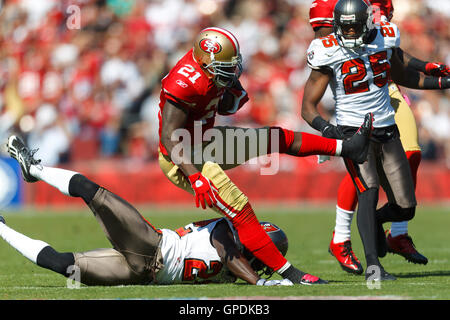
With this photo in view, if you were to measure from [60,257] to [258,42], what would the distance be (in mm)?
10078

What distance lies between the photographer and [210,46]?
572 cm

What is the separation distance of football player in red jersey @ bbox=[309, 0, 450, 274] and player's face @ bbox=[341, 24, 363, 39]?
71cm

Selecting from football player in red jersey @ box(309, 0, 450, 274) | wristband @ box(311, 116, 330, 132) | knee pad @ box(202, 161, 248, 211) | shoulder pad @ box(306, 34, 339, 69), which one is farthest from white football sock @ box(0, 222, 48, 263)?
football player in red jersey @ box(309, 0, 450, 274)

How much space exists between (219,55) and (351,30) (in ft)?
3.11

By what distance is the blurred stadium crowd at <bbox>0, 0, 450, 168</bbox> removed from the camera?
1405 cm

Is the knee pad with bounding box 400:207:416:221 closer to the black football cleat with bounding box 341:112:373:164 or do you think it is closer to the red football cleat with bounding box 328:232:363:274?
the red football cleat with bounding box 328:232:363:274

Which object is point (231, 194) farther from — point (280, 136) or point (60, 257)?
point (60, 257)

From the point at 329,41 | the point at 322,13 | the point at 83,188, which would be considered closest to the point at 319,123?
the point at 329,41

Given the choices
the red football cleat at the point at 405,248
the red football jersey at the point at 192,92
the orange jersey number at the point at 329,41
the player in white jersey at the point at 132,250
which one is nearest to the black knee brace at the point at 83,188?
the player in white jersey at the point at 132,250

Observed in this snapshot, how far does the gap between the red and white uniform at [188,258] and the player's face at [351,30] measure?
167cm

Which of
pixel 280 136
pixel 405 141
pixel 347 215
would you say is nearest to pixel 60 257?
pixel 280 136

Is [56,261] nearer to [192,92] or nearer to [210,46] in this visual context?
[192,92]

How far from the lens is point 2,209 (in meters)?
13.8

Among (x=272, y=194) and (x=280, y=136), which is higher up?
(x=280, y=136)
